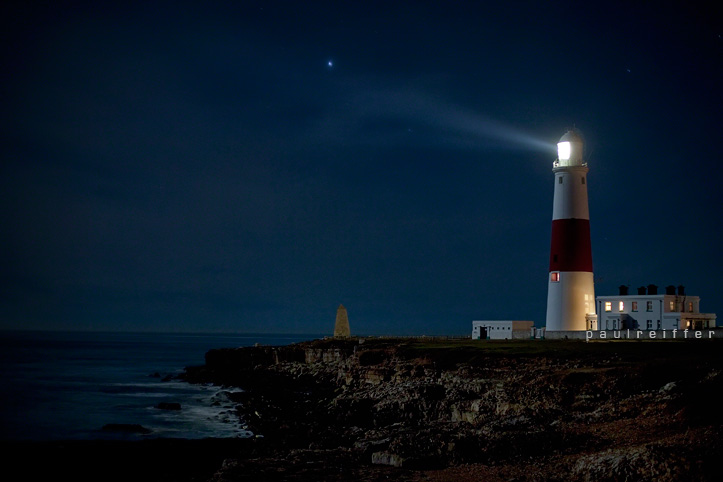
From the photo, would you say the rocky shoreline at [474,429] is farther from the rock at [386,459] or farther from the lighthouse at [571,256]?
the lighthouse at [571,256]

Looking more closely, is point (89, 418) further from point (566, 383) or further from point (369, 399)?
point (566, 383)

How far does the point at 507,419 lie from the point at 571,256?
25.8 m

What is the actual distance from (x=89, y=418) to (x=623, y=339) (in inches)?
1254

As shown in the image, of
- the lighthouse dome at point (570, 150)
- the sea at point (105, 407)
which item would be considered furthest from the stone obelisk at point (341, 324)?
the lighthouse dome at point (570, 150)

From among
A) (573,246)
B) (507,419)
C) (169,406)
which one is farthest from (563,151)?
(169,406)

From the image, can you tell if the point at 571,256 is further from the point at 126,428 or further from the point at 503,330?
the point at 126,428

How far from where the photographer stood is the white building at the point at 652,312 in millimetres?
50844

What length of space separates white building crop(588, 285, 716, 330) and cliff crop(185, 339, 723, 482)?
682 inches

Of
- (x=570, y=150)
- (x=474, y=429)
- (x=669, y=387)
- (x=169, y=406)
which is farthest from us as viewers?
(x=570, y=150)

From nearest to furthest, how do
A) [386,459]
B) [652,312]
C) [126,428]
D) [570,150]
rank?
[386,459] < [126,428] < [570,150] < [652,312]

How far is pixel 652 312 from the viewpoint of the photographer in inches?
2026

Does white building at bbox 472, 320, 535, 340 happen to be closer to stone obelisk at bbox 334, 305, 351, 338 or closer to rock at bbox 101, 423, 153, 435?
rock at bbox 101, 423, 153, 435

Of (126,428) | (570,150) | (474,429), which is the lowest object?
(126,428)

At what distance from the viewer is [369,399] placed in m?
30.0
